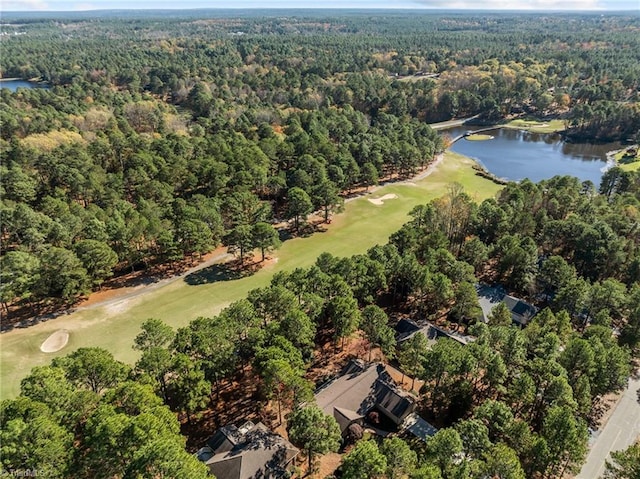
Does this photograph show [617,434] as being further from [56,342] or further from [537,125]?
[537,125]

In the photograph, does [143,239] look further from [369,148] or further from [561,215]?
[561,215]

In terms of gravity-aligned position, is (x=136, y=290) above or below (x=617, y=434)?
above

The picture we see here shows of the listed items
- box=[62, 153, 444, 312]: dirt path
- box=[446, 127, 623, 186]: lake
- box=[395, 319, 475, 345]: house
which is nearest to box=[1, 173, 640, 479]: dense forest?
box=[395, 319, 475, 345]: house

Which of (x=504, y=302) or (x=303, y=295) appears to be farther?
(x=504, y=302)

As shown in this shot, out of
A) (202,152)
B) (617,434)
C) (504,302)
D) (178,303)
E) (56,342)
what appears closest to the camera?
(617,434)

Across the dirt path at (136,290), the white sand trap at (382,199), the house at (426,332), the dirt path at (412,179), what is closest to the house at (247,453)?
the house at (426,332)

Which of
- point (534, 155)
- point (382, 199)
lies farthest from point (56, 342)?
point (534, 155)

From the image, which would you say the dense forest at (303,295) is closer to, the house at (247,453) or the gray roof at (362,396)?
the house at (247,453)
